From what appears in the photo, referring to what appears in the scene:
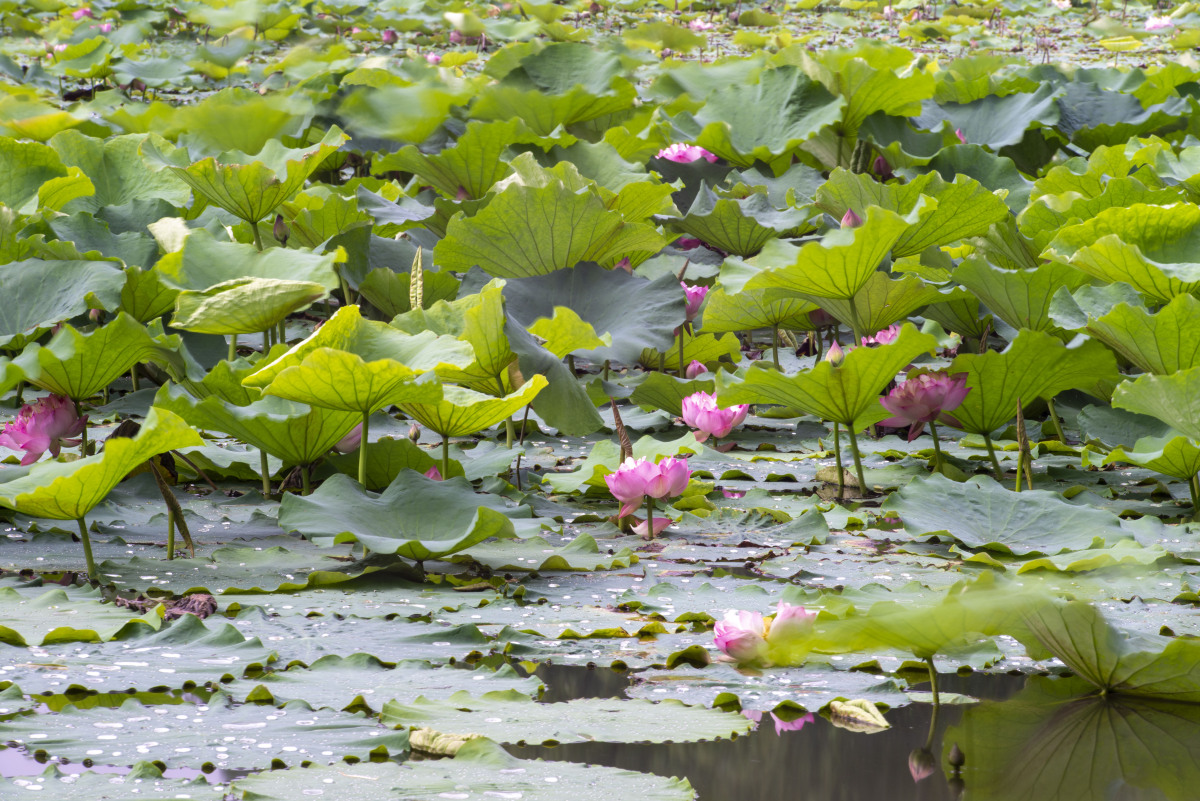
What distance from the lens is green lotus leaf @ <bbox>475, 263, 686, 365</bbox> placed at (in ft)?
7.57

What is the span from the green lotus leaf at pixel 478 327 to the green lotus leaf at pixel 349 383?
0.65ft

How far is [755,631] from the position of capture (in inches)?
46.5

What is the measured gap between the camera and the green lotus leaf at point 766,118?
141 inches

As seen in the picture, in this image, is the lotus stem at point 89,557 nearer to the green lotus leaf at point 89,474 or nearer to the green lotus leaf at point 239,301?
the green lotus leaf at point 89,474

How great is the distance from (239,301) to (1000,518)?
4.28 feet

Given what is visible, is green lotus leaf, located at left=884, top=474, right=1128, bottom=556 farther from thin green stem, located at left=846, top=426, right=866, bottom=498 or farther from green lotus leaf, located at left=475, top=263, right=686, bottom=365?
green lotus leaf, located at left=475, top=263, right=686, bottom=365

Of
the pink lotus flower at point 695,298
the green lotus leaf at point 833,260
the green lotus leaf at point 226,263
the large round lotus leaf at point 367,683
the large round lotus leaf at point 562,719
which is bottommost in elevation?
the pink lotus flower at point 695,298

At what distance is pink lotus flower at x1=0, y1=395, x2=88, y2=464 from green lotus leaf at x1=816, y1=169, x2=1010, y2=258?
1.60 metres

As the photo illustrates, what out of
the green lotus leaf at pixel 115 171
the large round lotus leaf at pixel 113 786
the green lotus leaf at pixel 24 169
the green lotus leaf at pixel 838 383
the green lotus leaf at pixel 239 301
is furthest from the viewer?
the green lotus leaf at pixel 115 171

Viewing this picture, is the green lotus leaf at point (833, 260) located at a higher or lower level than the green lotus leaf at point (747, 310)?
higher

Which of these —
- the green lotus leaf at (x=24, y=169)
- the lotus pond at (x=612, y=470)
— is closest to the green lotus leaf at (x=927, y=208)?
the lotus pond at (x=612, y=470)

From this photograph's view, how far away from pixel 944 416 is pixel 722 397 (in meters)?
0.50

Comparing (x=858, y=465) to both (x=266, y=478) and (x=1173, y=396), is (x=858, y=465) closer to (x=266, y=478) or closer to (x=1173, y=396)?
(x=1173, y=396)

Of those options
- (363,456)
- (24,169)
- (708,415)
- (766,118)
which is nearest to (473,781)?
(363,456)
